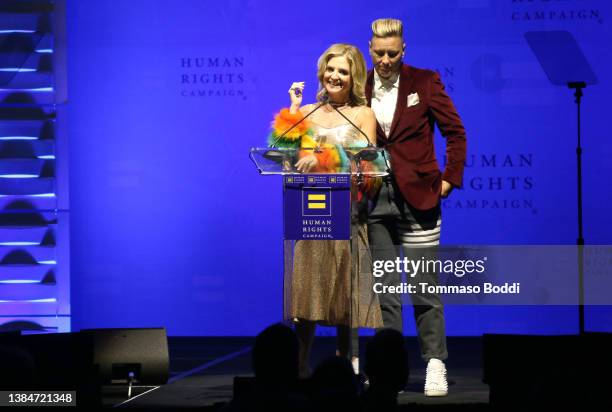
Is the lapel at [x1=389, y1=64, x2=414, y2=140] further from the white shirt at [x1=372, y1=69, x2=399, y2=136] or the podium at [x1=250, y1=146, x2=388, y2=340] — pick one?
the podium at [x1=250, y1=146, x2=388, y2=340]

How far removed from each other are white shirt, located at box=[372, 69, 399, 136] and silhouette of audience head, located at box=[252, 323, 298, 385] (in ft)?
7.48

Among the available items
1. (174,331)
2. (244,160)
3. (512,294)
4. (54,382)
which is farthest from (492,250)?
(54,382)

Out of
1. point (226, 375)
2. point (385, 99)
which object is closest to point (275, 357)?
point (385, 99)

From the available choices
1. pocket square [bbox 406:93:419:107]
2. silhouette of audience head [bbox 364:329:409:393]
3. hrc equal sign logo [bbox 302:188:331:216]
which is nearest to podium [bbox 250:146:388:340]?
hrc equal sign logo [bbox 302:188:331:216]

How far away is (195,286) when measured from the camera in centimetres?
782

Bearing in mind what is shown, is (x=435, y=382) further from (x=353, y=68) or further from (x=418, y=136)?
(x=353, y=68)

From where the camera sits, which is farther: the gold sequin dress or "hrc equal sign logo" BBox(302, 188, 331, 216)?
the gold sequin dress

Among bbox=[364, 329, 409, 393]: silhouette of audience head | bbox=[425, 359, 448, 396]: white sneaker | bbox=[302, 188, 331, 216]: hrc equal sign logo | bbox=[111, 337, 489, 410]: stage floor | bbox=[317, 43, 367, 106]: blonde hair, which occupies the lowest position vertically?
bbox=[111, 337, 489, 410]: stage floor

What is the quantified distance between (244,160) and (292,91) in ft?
9.74

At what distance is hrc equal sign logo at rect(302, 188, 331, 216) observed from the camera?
4605 mm

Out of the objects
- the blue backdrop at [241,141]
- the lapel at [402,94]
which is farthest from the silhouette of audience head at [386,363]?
the blue backdrop at [241,141]

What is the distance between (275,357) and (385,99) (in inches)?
95.7

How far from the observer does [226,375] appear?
19.8ft

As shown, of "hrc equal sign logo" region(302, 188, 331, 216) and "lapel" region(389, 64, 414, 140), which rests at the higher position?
"lapel" region(389, 64, 414, 140)
